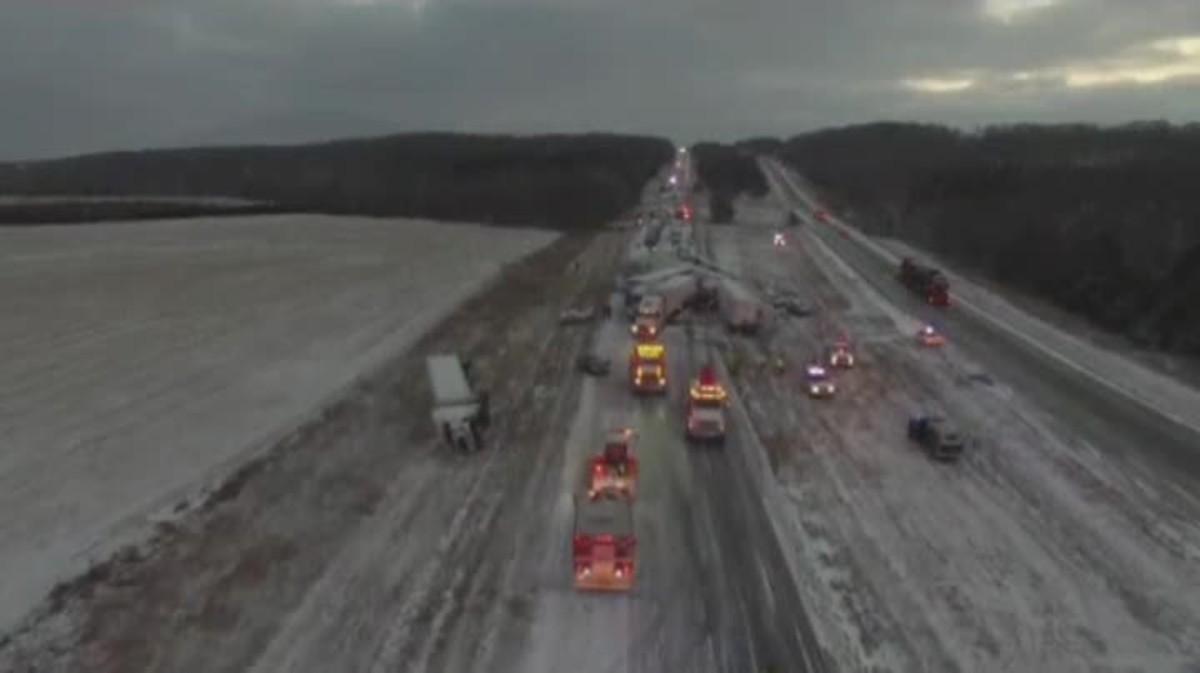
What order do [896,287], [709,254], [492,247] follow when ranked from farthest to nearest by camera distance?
[492,247] → [709,254] → [896,287]

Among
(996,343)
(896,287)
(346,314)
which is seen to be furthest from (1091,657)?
(896,287)

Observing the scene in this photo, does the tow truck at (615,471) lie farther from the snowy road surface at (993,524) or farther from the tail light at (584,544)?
the snowy road surface at (993,524)

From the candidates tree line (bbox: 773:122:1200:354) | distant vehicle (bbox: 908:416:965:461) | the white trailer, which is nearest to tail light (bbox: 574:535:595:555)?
distant vehicle (bbox: 908:416:965:461)

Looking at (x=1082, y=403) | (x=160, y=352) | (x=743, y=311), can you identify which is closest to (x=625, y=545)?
(x=1082, y=403)

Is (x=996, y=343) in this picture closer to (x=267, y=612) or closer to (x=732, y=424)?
(x=732, y=424)

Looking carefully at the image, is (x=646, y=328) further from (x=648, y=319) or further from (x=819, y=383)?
(x=819, y=383)
